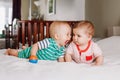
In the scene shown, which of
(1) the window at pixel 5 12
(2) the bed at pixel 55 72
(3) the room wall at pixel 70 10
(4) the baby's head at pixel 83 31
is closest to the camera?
(2) the bed at pixel 55 72

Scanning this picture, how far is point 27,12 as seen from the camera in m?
7.86

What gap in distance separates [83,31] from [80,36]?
35mm

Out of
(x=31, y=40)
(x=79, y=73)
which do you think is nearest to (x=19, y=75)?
(x=79, y=73)

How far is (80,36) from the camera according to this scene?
1.29 meters

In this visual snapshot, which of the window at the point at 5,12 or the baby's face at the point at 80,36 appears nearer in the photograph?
the baby's face at the point at 80,36

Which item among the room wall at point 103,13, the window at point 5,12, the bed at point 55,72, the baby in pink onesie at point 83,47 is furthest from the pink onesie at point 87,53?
the window at point 5,12

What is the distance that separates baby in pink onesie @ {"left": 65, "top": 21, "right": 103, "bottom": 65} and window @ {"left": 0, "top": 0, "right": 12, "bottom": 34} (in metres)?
6.74

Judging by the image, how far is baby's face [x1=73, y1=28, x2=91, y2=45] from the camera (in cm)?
127

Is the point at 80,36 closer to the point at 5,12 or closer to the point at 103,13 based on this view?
the point at 103,13

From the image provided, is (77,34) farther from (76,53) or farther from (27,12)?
(27,12)

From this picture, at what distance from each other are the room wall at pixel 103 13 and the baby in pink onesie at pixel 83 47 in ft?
6.28

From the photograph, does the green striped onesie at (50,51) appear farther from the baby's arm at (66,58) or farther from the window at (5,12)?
the window at (5,12)

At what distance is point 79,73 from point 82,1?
9.85 feet

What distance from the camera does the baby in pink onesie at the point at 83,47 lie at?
1.26 metres
